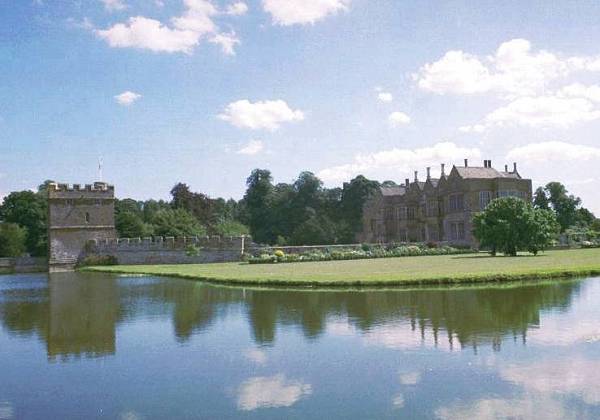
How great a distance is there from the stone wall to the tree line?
227 inches

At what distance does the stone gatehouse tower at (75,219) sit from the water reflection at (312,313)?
24.2m

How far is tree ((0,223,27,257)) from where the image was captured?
5134 centimetres

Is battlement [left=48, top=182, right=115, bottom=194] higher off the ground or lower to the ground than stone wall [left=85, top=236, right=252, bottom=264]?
higher

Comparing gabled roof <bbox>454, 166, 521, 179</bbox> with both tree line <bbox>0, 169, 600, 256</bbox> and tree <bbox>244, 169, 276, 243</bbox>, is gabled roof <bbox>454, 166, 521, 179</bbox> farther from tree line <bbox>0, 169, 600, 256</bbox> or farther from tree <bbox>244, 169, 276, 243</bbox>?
tree <bbox>244, 169, 276, 243</bbox>

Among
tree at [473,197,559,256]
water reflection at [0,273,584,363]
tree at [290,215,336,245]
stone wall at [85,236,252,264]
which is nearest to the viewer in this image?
water reflection at [0,273,584,363]

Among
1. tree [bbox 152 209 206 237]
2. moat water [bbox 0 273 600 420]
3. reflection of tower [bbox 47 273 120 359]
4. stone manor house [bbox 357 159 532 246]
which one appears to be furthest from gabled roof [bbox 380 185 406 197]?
moat water [bbox 0 273 600 420]

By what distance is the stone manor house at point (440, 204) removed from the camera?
51250 millimetres

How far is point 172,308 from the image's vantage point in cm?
1730

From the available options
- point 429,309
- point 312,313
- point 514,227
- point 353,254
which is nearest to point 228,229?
point 353,254

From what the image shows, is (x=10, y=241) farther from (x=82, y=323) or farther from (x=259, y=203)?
(x=82, y=323)

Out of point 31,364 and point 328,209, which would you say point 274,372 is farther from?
point 328,209

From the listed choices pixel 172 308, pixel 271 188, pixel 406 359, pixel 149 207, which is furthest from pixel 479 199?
pixel 149 207

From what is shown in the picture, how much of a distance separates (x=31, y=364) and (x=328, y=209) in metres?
64.5

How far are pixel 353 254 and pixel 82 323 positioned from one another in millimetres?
29143
